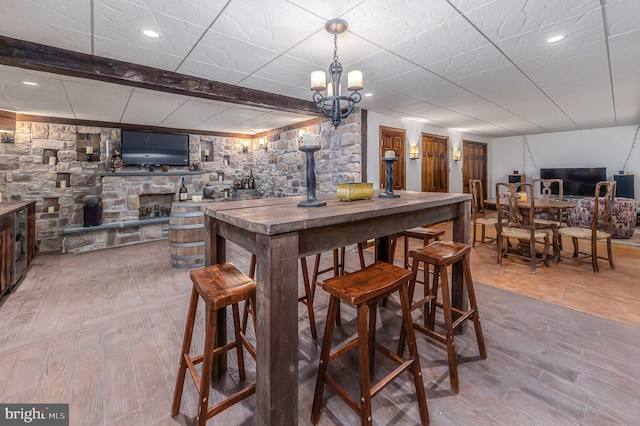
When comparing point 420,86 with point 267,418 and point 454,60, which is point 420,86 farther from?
point 267,418

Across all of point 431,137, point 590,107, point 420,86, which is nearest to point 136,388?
point 420,86

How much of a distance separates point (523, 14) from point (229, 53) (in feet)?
7.26

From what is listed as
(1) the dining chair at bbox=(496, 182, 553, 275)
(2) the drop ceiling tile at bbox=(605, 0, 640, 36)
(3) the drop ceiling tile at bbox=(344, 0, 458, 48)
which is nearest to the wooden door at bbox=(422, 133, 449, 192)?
(1) the dining chair at bbox=(496, 182, 553, 275)

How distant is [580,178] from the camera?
6.98 metres

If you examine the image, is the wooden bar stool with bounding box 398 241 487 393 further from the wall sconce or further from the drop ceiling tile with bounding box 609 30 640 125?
the wall sconce

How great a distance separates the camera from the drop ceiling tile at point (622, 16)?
181cm

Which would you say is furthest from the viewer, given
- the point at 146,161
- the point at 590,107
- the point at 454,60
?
the point at 146,161

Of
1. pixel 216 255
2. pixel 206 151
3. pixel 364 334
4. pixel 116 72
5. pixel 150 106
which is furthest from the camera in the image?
pixel 206 151

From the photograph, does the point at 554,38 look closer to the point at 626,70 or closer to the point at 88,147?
the point at 626,70

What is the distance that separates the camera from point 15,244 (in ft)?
9.69

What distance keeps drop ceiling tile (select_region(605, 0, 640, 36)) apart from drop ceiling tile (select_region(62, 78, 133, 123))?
4338 millimetres

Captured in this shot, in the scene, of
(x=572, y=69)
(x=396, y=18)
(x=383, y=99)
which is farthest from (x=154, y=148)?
(x=572, y=69)

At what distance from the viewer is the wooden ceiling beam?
2188mm

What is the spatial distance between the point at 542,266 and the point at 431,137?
331 cm
